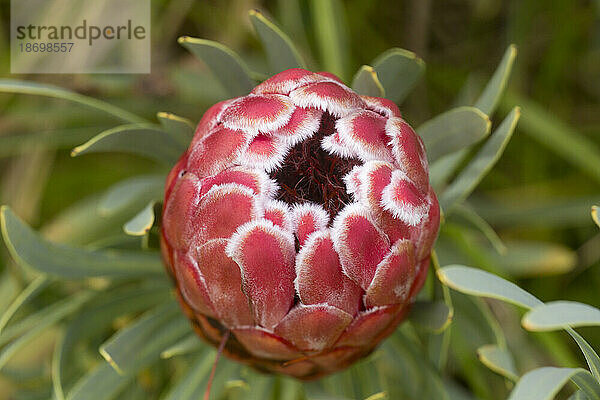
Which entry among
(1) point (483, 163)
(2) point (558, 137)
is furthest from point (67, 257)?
(2) point (558, 137)

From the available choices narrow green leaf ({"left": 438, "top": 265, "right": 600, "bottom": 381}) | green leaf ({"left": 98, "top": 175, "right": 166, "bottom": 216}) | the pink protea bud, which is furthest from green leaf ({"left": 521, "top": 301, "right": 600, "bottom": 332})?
green leaf ({"left": 98, "top": 175, "right": 166, "bottom": 216})

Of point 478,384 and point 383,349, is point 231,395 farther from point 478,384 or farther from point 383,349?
point 478,384

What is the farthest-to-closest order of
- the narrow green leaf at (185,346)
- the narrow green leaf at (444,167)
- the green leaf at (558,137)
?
the green leaf at (558,137) → the narrow green leaf at (444,167) → the narrow green leaf at (185,346)

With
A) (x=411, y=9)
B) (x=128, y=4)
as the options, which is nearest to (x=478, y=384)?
(x=411, y=9)

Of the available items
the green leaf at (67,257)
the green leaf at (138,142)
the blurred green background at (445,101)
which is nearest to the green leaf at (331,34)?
the blurred green background at (445,101)

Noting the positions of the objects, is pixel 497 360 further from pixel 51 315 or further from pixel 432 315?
pixel 51 315

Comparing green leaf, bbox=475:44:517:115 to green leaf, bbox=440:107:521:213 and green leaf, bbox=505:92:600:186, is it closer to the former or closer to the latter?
green leaf, bbox=440:107:521:213

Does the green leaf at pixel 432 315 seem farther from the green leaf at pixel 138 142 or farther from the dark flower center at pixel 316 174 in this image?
the green leaf at pixel 138 142
